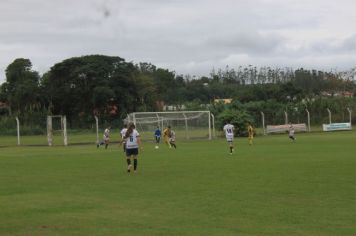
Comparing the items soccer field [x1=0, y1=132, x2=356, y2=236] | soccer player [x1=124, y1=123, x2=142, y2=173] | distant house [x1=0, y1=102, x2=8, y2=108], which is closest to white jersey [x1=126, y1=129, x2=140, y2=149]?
soccer player [x1=124, y1=123, x2=142, y2=173]

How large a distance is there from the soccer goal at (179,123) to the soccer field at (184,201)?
31.4 meters

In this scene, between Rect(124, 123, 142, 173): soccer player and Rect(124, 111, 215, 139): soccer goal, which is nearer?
Rect(124, 123, 142, 173): soccer player

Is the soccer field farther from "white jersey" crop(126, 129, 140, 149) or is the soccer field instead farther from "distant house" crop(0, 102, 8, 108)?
"distant house" crop(0, 102, 8, 108)

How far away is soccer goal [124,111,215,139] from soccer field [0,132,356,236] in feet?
103

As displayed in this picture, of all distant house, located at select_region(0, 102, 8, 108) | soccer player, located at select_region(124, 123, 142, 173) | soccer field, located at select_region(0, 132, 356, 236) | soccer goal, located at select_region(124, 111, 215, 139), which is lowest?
soccer field, located at select_region(0, 132, 356, 236)

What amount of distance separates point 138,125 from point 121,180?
35182 millimetres

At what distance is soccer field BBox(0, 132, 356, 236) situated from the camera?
377 inches

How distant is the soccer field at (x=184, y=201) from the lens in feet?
31.4

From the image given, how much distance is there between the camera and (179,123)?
54312 millimetres

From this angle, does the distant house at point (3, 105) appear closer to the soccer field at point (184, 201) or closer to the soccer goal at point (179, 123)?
the soccer goal at point (179, 123)

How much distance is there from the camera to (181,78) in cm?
14375

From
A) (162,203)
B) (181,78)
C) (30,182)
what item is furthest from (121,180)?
(181,78)

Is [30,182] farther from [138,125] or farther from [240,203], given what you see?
[138,125]

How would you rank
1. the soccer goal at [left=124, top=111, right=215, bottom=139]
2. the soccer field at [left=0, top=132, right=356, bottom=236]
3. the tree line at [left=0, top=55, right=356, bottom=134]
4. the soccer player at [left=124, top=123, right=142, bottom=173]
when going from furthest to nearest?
1. the tree line at [left=0, top=55, right=356, bottom=134]
2. the soccer goal at [left=124, top=111, right=215, bottom=139]
3. the soccer player at [left=124, top=123, right=142, bottom=173]
4. the soccer field at [left=0, top=132, right=356, bottom=236]
